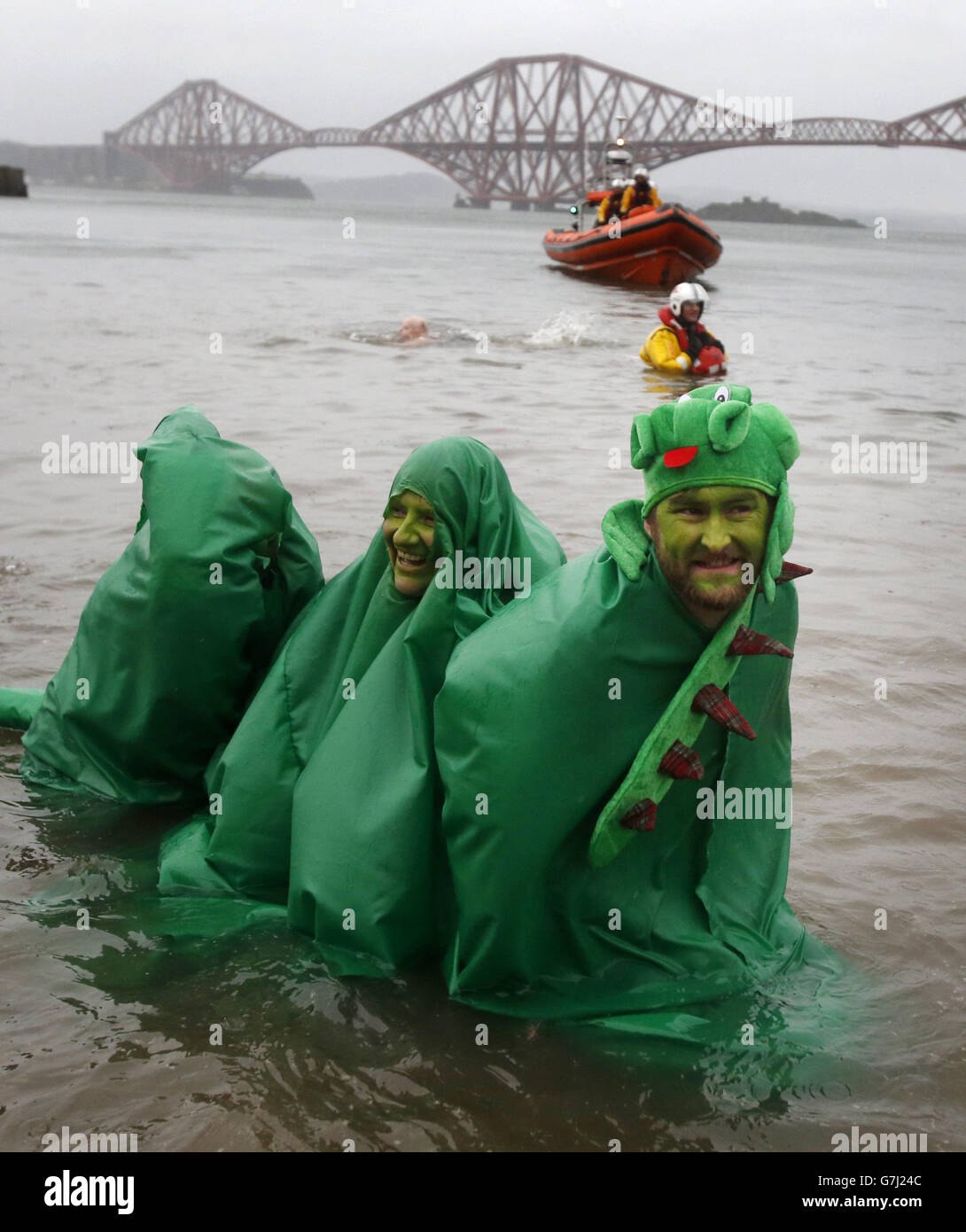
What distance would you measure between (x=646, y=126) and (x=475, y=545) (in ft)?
382

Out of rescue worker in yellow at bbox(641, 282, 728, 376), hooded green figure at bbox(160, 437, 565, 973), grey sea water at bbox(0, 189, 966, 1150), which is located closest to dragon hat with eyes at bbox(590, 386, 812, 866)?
hooded green figure at bbox(160, 437, 565, 973)

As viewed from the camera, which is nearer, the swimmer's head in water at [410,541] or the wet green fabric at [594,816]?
the wet green fabric at [594,816]

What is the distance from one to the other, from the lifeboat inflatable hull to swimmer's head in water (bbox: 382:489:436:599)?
2518cm

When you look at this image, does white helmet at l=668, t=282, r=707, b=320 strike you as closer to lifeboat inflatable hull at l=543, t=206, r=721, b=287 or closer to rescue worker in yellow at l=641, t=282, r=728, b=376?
rescue worker in yellow at l=641, t=282, r=728, b=376

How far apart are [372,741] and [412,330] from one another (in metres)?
13.9

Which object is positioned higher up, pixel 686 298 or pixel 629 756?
pixel 686 298

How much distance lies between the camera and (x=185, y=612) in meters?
3.59

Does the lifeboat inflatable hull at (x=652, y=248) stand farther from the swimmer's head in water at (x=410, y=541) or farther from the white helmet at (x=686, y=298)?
the swimmer's head in water at (x=410, y=541)

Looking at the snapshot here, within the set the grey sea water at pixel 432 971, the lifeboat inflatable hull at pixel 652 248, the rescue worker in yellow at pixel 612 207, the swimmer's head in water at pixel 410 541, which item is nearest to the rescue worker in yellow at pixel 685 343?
the grey sea water at pixel 432 971

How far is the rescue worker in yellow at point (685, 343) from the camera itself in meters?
13.7

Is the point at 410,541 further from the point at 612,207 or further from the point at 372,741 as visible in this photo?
the point at 612,207

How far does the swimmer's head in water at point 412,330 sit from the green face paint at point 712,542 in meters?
14.1

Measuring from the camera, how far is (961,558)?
777cm

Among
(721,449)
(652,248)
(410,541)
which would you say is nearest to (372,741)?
(410,541)
